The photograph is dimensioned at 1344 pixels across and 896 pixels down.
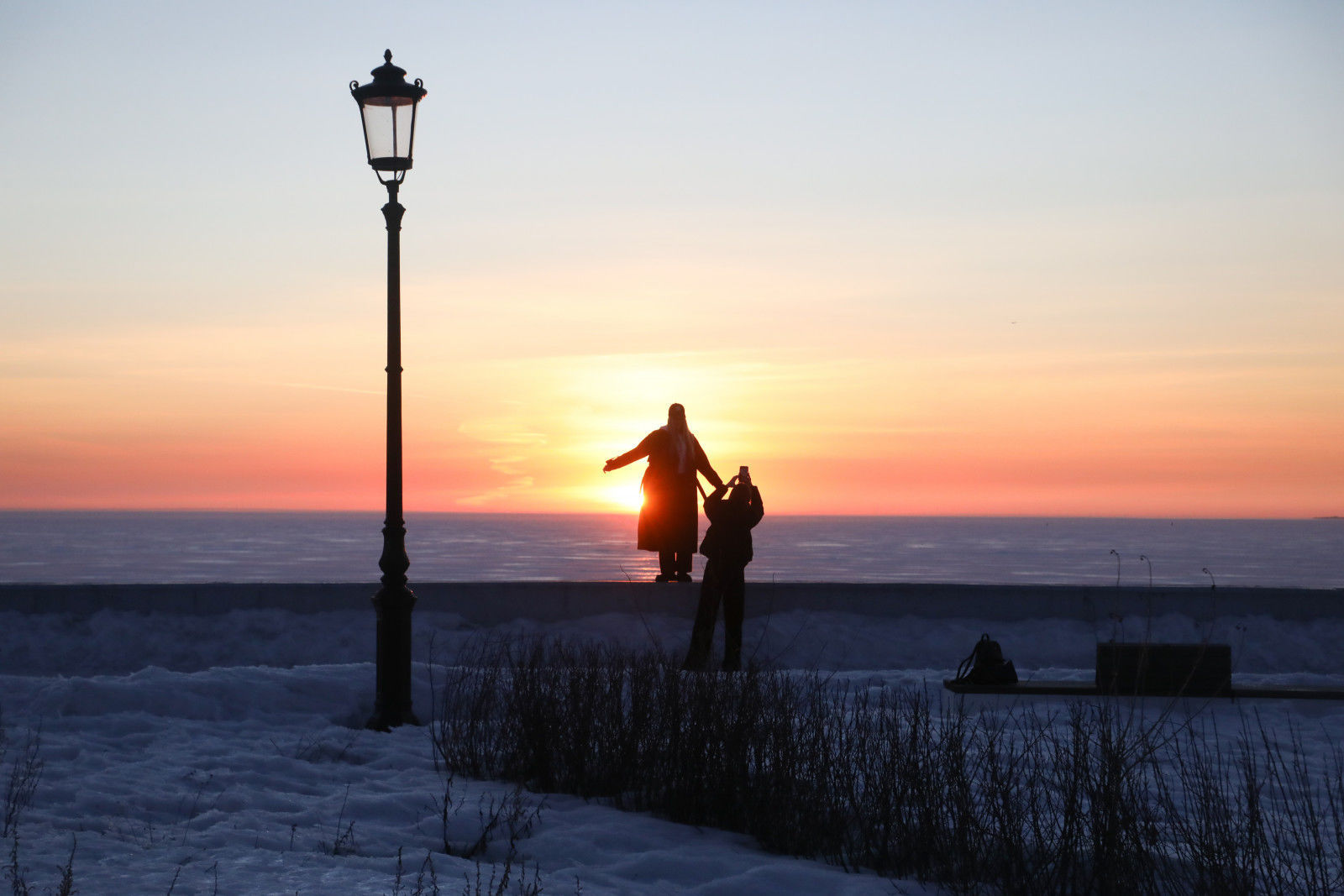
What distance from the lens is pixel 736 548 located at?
1216 cm

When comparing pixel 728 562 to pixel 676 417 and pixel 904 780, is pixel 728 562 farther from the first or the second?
pixel 904 780

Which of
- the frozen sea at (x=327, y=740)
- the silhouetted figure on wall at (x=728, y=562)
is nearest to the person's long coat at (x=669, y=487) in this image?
the frozen sea at (x=327, y=740)

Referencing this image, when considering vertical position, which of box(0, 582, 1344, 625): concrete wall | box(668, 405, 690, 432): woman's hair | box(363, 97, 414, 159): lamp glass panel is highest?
box(363, 97, 414, 159): lamp glass panel

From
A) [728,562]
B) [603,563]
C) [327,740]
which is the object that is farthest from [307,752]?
[603,563]

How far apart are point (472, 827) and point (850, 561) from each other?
54.7 m

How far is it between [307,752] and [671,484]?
290 inches

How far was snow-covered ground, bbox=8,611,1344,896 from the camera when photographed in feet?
19.5

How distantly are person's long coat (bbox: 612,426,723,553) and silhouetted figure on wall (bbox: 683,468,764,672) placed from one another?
262 centimetres

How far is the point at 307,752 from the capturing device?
27.2 feet

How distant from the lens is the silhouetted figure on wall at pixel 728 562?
12180 mm

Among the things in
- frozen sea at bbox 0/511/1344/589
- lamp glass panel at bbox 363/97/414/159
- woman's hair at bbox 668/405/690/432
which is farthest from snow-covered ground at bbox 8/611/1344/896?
frozen sea at bbox 0/511/1344/589

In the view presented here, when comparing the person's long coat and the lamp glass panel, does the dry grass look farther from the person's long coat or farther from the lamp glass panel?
the person's long coat

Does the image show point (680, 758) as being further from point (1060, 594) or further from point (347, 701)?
point (1060, 594)

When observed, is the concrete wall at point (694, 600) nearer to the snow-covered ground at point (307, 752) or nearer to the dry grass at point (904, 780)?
the snow-covered ground at point (307, 752)
